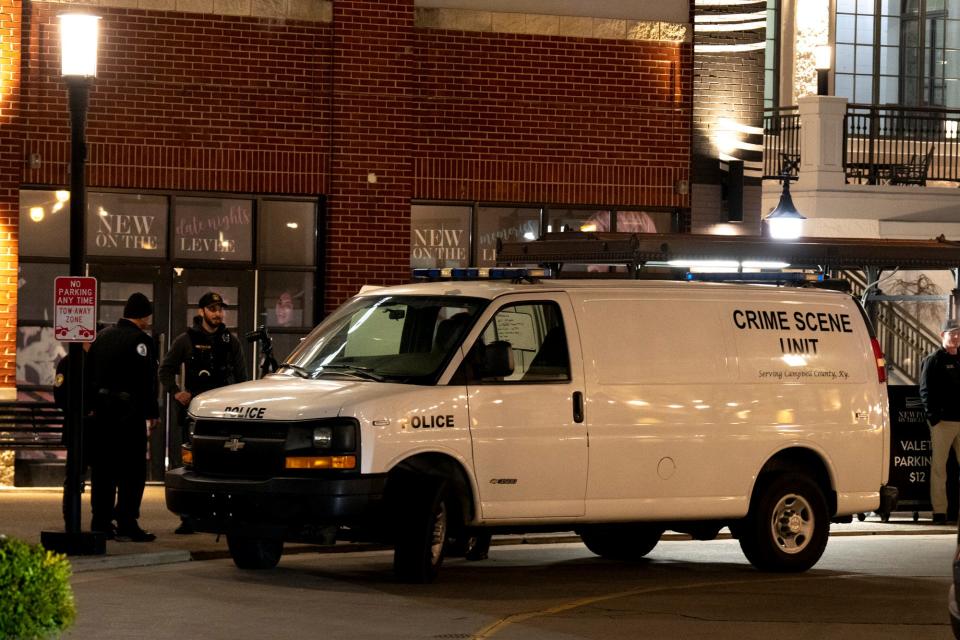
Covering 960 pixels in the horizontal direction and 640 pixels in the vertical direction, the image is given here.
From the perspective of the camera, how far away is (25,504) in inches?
677

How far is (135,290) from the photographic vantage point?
19656mm

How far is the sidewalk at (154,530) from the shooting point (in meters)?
13.6

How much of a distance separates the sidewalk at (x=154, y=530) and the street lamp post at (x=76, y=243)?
0.81 ft

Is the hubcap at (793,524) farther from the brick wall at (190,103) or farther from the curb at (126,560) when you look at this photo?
the brick wall at (190,103)

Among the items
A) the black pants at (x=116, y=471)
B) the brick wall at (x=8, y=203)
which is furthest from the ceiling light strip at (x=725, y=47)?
the black pants at (x=116, y=471)

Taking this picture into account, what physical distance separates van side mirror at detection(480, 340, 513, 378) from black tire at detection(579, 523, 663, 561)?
2300 mm

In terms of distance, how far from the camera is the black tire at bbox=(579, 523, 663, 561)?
14576mm

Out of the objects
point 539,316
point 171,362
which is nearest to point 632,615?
point 539,316

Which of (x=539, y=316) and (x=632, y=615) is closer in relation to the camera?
(x=632, y=615)

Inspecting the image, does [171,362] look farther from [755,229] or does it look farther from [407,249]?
[755,229]

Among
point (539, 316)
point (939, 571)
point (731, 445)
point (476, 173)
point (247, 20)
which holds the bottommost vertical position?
point (939, 571)

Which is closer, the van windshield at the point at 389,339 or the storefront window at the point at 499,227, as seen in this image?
the van windshield at the point at 389,339

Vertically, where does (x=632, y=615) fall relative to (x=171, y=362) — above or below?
below

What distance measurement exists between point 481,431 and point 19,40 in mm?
9028
